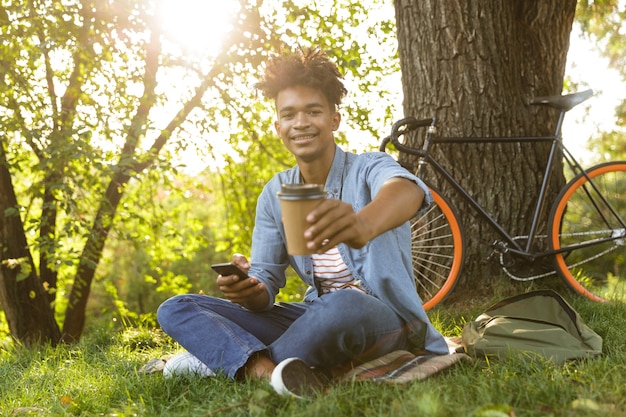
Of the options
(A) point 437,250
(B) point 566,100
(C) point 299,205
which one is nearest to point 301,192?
(C) point 299,205

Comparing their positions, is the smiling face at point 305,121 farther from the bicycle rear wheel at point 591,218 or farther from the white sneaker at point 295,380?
the bicycle rear wheel at point 591,218

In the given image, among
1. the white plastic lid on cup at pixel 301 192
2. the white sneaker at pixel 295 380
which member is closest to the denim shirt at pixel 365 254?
the white sneaker at pixel 295 380

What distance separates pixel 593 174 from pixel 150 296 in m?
20.3

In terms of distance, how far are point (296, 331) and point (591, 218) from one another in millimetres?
2681

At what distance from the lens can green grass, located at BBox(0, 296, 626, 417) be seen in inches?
79.4

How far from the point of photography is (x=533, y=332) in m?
2.79

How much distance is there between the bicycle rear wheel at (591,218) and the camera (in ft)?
13.2

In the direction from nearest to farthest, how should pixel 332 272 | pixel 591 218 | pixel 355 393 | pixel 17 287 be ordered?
pixel 355 393 < pixel 332 272 < pixel 591 218 < pixel 17 287

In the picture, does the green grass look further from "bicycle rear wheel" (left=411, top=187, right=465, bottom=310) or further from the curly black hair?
the curly black hair

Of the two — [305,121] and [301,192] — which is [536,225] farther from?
[301,192]

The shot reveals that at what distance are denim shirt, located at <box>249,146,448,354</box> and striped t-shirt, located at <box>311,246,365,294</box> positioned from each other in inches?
1.7

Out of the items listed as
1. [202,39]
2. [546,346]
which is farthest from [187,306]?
[202,39]

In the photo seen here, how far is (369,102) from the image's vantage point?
6.34 m

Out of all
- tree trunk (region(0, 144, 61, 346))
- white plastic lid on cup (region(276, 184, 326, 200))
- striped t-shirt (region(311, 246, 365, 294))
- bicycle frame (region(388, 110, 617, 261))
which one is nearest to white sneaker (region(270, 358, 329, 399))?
striped t-shirt (region(311, 246, 365, 294))
